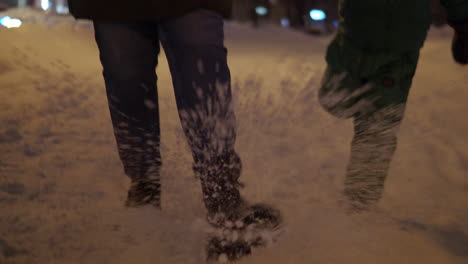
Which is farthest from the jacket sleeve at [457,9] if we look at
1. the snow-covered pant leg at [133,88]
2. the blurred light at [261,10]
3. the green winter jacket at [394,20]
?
the blurred light at [261,10]

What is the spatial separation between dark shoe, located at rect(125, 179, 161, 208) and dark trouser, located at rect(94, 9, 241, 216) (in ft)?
0.49

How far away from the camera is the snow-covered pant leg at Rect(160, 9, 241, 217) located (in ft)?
4.12

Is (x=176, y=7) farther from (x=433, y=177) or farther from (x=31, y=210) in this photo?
(x=433, y=177)

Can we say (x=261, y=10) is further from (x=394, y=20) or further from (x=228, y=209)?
(x=228, y=209)

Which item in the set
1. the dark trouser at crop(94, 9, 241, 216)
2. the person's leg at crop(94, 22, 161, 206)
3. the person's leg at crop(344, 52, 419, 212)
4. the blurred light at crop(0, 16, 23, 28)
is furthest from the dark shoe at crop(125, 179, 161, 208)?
the blurred light at crop(0, 16, 23, 28)

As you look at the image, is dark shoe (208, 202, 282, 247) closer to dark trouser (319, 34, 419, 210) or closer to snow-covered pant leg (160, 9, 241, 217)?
snow-covered pant leg (160, 9, 241, 217)

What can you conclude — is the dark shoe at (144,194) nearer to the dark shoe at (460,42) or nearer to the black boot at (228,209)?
the black boot at (228,209)

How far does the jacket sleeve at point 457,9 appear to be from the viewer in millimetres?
1419

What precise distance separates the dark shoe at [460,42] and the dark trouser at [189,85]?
33.0 inches

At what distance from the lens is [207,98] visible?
1.27 metres

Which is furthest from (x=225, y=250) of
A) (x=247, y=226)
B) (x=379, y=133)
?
(x=379, y=133)

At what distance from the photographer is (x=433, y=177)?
1.88 metres

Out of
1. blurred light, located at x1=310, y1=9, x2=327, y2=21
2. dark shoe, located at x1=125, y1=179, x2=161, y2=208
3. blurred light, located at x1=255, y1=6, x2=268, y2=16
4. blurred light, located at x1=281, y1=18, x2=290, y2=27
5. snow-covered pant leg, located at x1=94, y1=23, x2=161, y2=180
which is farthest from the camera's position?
blurred light, located at x1=255, y1=6, x2=268, y2=16

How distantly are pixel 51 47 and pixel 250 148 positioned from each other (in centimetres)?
272
